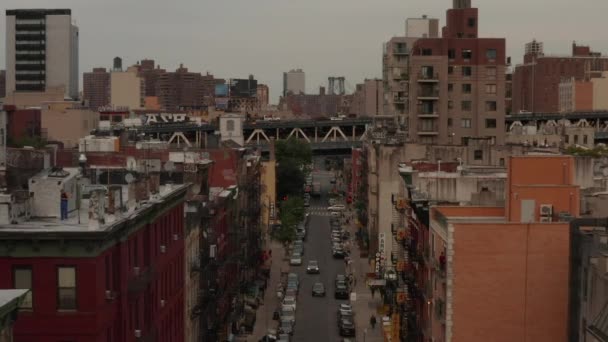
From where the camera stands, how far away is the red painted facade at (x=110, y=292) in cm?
3556

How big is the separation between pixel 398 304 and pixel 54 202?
4003 cm

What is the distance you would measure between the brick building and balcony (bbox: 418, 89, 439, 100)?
7039cm

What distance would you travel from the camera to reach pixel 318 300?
104 m

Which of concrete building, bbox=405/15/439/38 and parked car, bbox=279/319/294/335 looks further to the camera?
concrete building, bbox=405/15/439/38

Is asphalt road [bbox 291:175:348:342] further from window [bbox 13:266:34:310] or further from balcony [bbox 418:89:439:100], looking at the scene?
window [bbox 13:266:34:310]

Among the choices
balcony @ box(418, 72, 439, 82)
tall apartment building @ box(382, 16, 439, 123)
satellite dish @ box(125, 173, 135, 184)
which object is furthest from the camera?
tall apartment building @ box(382, 16, 439, 123)

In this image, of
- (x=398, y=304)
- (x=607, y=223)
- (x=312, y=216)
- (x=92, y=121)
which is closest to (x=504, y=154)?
(x=398, y=304)

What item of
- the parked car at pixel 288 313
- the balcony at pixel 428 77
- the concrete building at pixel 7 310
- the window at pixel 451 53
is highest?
the window at pixel 451 53

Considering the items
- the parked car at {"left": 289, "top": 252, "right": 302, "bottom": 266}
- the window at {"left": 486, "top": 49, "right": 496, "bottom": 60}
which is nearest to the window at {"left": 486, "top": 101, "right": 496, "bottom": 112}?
the window at {"left": 486, "top": 49, "right": 496, "bottom": 60}

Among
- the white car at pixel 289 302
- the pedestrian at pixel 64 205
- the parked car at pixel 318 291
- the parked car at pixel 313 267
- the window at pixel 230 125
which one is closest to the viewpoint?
the pedestrian at pixel 64 205

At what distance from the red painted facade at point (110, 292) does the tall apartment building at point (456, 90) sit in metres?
65.5

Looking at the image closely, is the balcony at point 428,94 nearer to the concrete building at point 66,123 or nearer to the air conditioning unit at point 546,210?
the concrete building at point 66,123

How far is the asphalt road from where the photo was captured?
86.3 metres

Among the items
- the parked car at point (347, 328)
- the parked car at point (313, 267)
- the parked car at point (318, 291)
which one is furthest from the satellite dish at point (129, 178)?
the parked car at point (313, 267)
